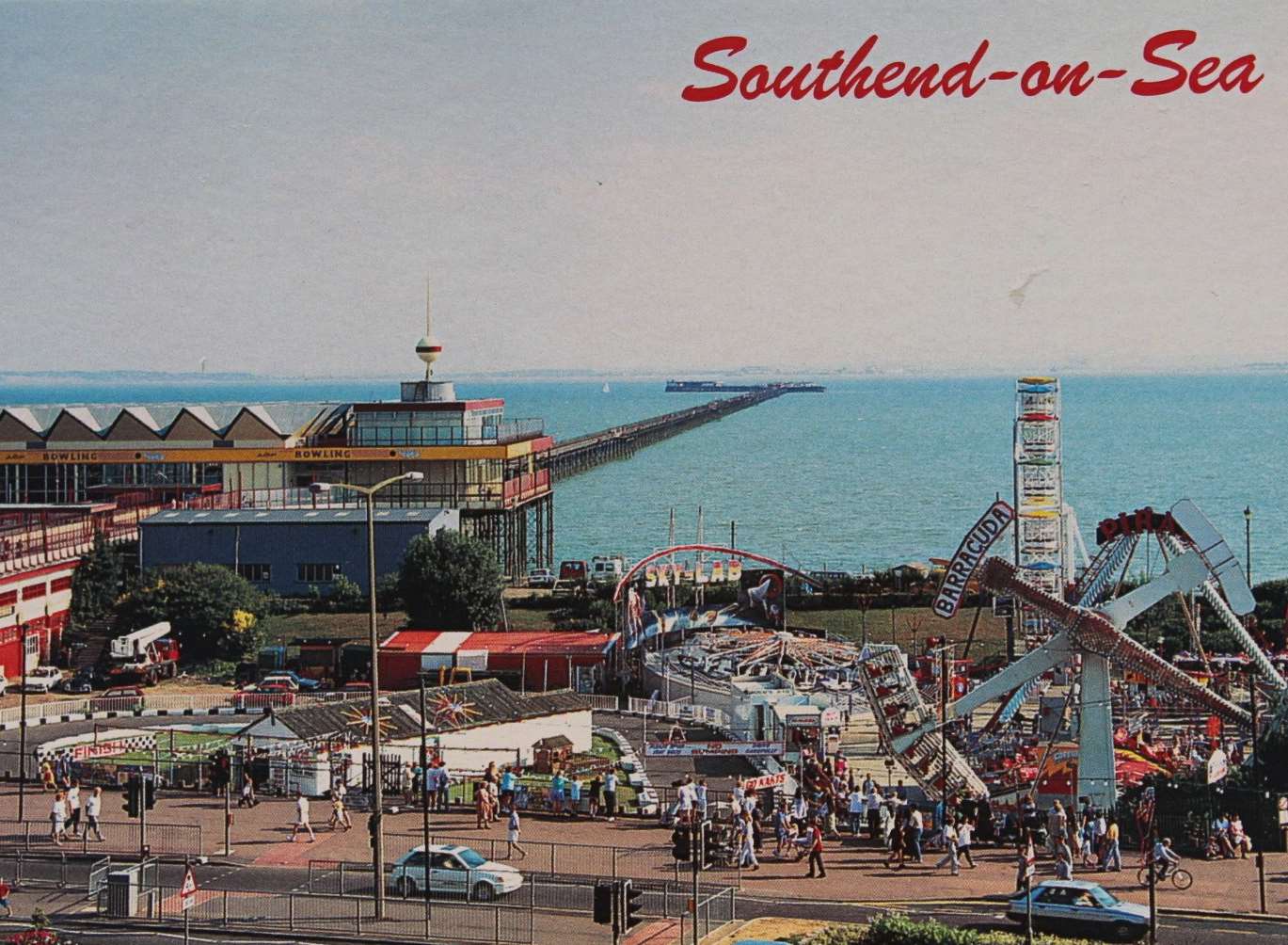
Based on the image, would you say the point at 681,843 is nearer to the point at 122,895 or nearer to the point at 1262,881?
the point at 122,895

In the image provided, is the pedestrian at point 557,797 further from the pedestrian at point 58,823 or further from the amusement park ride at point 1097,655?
the pedestrian at point 58,823

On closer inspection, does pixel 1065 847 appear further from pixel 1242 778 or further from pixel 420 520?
pixel 420 520

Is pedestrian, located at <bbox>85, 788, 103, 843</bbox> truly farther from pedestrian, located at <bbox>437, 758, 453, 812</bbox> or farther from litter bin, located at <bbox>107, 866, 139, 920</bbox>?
pedestrian, located at <bbox>437, 758, 453, 812</bbox>

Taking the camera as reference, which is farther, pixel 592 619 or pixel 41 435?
pixel 41 435

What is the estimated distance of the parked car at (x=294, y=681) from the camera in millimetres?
60000

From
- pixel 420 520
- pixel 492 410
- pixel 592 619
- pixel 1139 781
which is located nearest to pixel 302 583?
pixel 420 520

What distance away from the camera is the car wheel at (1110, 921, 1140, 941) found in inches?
1163

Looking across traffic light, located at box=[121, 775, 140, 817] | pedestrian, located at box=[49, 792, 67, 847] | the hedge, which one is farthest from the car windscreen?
pedestrian, located at box=[49, 792, 67, 847]

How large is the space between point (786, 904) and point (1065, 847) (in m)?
5.45

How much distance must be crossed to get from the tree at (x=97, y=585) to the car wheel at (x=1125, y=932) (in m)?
49.0

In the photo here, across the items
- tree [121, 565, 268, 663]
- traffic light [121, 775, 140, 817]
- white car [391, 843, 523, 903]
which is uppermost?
tree [121, 565, 268, 663]

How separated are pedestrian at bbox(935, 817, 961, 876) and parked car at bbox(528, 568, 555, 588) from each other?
50453 millimetres

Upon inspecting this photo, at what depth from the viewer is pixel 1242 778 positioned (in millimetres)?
39219

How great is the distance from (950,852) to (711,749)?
11.8 metres
